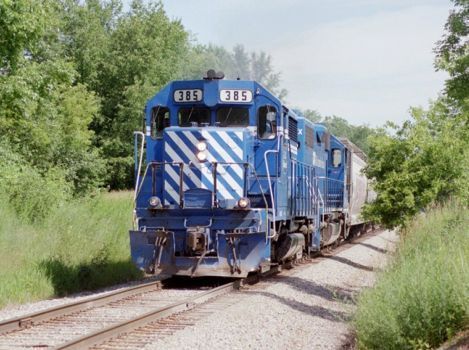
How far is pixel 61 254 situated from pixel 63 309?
4075mm

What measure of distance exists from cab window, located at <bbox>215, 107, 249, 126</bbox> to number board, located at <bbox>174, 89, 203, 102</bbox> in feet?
1.47

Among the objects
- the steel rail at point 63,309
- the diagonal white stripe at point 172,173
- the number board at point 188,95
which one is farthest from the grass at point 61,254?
the number board at point 188,95

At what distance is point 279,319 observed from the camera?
8.44 metres

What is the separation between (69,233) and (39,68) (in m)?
4.78

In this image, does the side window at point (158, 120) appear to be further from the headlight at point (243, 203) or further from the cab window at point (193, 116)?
the headlight at point (243, 203)

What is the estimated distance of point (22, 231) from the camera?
12.7 m

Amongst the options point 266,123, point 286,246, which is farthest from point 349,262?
point 266,123

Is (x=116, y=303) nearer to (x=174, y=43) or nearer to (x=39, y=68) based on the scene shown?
(x=39, y=68)

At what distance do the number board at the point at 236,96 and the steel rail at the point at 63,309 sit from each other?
3.44 m

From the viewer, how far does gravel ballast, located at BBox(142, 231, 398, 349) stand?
7.14 metres

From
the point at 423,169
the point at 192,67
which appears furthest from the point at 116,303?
the point at 192,67

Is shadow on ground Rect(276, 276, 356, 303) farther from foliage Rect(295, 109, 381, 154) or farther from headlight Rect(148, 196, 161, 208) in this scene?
foliage Rect(295, 109, 381, 154)

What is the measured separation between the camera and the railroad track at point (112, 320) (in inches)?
280

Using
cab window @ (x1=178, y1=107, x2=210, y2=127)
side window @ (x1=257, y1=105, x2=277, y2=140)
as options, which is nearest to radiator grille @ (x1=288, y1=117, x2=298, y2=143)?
side window @ (x1=257, y1=105, x2=277, y2=140)
